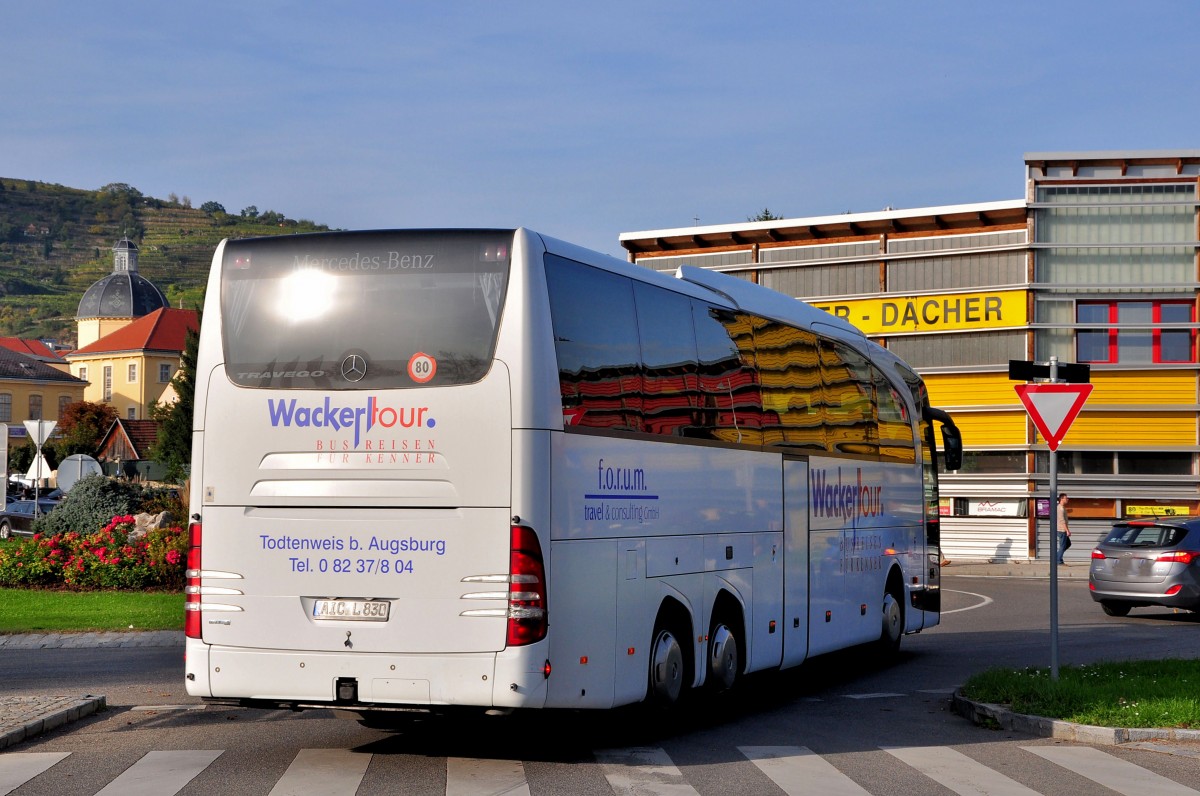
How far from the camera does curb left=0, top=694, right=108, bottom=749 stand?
10.5 m

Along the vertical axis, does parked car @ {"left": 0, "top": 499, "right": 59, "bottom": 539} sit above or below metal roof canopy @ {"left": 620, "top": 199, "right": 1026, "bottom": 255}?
below

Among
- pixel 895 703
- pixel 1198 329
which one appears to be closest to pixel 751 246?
pixel 1198 329

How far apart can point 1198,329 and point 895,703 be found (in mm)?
29822

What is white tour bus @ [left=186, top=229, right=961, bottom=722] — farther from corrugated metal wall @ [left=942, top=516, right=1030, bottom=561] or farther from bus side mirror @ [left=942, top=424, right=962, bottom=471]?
corrugated metal wall @ [left=942, top=516, right=1030, bottom=561]

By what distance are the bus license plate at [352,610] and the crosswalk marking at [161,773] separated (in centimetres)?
120

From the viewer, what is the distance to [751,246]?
45.6m

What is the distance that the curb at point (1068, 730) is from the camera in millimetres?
10914

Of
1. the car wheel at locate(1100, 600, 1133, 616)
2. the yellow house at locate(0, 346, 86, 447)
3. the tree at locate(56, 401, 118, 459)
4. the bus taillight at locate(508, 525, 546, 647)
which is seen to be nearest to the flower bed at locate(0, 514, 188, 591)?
the car wheel at locate(1100, 600, 1133, 616)

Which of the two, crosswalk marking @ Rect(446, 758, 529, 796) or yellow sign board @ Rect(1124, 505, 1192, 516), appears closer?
crosswalk marking @ Rect(446, 758, 529, 796)

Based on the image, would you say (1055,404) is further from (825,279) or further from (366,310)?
(825,279)

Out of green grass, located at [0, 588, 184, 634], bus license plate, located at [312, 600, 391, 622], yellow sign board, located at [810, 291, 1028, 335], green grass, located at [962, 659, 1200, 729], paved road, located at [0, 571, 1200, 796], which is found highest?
yellow sign board, located at [810, 291, 1028, 335]

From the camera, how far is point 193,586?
32.9 feet

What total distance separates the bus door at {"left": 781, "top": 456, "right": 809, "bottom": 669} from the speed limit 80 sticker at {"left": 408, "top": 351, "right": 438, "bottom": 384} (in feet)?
16.3

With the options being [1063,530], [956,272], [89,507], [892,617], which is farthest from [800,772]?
[956,272]
